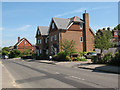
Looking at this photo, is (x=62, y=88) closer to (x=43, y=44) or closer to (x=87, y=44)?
(x=87, y=44)

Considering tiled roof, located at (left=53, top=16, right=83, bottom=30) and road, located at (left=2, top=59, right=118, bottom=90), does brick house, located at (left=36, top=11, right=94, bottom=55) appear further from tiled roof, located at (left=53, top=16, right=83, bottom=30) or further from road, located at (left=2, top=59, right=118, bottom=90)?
road, located at (left=2, top=59, right=118, bottom=90)

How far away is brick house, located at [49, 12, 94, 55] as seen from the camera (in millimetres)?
39031

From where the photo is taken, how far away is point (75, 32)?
4003 centimetres

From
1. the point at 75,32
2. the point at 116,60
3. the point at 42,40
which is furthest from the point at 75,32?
the point at 116,60

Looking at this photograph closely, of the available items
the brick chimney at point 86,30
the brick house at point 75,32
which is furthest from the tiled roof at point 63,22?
the brick chimney at point 86,30

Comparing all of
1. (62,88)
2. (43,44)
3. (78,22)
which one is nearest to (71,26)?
(78,22)

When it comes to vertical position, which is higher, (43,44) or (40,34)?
(40,34)

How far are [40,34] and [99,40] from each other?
2838 cm

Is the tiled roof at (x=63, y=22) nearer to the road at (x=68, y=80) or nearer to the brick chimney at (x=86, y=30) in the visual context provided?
the brick chimney at (x=86, y=30)

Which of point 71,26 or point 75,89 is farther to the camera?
point 71,26

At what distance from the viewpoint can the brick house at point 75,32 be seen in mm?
39031

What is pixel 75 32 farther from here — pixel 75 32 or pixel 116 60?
pixel 116 60

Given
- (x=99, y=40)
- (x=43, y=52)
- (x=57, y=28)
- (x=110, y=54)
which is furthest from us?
(x=43, y=52)

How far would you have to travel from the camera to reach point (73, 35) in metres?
39.9
